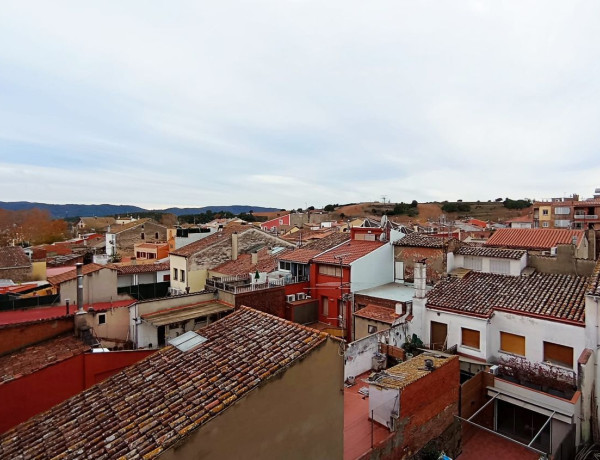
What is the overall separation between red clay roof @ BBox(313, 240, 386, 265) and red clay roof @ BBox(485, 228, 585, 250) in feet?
37.1

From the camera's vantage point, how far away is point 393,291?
67.1 ft

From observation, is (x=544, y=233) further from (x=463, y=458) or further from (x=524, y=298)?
(x=463, y=458)

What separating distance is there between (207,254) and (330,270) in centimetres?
986

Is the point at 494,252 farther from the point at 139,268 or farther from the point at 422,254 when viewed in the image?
the point at 139,268

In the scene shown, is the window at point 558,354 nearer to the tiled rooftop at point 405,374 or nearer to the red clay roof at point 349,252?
the tiled rooftop at point 405,374

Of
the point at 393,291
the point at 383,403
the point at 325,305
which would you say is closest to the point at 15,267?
the point at 325,305

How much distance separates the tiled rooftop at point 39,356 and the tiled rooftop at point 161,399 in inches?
118

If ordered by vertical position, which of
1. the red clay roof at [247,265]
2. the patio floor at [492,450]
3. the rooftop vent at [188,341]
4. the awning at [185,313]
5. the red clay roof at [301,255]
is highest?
the red clay roof at [301,255]

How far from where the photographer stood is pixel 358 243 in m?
24.2

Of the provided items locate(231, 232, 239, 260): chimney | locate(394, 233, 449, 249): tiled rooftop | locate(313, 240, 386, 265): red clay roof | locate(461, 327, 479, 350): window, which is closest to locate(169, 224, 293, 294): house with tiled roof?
locate(231, 232, 239, 260): chimney

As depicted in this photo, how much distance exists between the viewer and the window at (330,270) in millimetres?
21281

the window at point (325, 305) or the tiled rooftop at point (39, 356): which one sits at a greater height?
the tiled rooftop at point (39, 356)

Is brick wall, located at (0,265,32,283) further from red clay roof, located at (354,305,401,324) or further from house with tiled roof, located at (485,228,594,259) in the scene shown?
house with tiled roof, located at (485,228,594,259)

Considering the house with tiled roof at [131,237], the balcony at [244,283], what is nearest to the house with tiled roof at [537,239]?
the balcony at [244,283]
